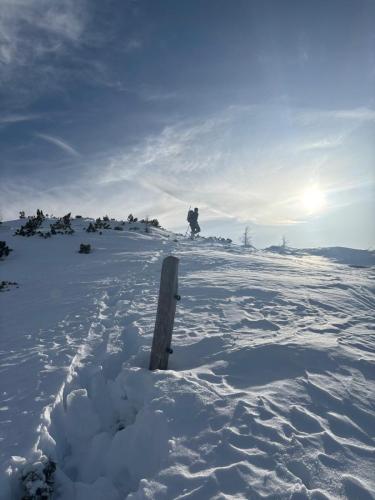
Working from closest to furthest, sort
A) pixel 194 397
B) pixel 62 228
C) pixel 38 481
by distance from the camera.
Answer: pixel 38 481
pixel 194 397
pixel 62 228

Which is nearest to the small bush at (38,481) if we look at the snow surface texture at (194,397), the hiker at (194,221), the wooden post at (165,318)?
the snow surface texture at (194,397)

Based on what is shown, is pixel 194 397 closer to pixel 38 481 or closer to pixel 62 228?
pixel 38 481

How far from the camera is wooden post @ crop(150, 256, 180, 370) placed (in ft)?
17.0

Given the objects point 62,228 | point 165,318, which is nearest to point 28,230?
point 62,228

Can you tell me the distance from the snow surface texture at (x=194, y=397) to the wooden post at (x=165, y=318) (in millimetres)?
230

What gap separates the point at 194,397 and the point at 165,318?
1264 millimetres

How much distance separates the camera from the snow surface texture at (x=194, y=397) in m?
3.31

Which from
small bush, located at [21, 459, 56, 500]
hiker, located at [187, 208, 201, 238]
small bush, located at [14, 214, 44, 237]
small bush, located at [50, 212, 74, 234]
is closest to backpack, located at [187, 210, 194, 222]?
hiker, located at [187, 208, 201, 238]

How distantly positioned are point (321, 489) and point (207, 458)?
1083mm

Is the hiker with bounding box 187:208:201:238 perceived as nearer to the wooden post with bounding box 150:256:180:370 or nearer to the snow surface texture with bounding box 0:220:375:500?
the snow surface texture with bounding box 0:220:375:500

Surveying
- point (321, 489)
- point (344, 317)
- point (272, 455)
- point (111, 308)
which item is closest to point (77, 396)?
point (272, 455)

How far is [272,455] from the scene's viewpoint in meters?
3.47

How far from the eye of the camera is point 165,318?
17.1ft

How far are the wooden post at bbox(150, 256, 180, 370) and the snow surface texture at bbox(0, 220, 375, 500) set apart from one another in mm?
230
